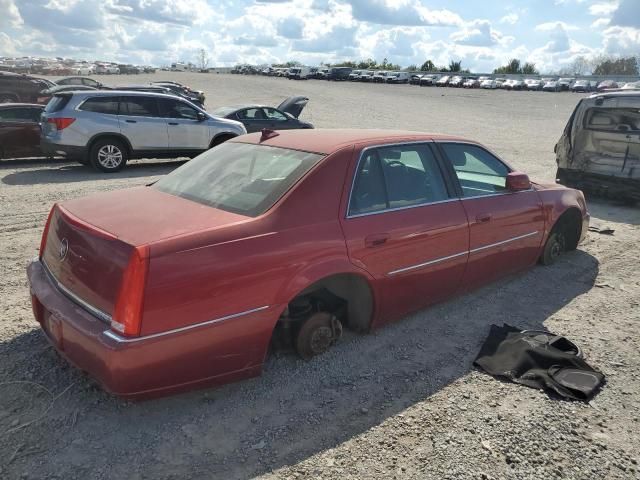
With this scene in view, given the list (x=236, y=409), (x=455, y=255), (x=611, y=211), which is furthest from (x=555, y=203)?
Answer: (x=611, y=211)

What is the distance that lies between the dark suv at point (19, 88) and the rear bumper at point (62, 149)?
311 inches

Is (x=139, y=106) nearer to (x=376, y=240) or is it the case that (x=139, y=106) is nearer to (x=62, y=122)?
(x=62, y=122)

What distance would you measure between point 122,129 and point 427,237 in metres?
8.76

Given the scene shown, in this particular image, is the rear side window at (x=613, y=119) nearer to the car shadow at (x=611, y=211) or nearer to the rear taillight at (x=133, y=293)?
the car shadow at (x=611, y=211)

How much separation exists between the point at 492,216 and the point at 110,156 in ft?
28.4

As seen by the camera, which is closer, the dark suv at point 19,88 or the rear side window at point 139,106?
Answer: the rear side window at point 139,106

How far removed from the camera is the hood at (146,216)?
9.52ft

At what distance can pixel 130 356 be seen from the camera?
8.79ft

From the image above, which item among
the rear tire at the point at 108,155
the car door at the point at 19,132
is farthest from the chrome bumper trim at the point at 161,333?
the car door at the point at 19,132

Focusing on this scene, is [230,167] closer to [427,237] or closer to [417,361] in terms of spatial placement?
[427,237]

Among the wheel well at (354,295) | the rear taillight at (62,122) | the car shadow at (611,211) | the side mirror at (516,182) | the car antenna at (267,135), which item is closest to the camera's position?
the wheel well at (354,295)

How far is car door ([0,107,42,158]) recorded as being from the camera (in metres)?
11.4

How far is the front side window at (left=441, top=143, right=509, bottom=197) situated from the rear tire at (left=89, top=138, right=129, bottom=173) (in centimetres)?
832

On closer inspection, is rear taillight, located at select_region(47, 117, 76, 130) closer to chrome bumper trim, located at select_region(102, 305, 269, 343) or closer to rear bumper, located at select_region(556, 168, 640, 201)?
chrome bumper trim, located at select_region(102, 305, 269, 343)
